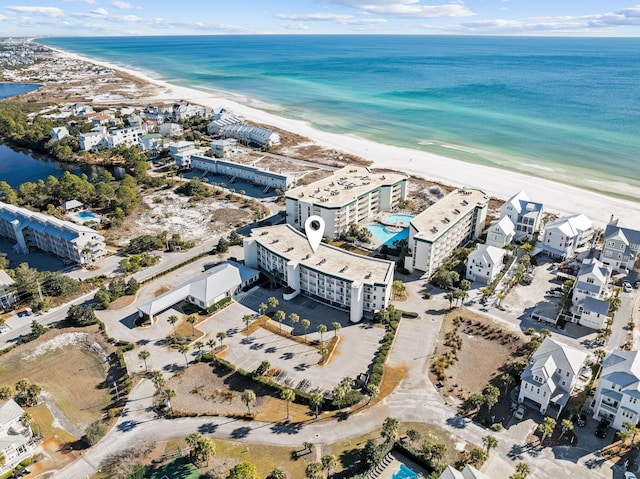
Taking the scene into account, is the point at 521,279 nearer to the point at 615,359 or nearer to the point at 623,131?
the point at 615,359

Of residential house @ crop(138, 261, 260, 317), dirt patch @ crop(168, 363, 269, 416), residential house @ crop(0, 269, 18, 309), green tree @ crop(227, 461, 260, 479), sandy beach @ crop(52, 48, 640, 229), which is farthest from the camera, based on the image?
sandy beach @ crop(52, 48, 640, 229)

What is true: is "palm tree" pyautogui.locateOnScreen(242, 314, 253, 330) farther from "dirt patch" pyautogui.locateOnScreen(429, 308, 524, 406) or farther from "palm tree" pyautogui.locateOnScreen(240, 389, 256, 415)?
"dirt patch" pyautogui.locateOnScreen(429, 308, 524, 406)

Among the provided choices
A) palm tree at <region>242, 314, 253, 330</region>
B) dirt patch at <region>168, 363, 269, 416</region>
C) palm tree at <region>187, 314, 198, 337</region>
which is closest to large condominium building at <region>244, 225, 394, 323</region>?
palm tree at <region>242, 314, 253, 330</region>

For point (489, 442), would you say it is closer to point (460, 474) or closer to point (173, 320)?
point (460, 474)

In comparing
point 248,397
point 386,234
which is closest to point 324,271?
point 248,397

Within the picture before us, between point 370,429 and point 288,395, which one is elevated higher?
point 288,395

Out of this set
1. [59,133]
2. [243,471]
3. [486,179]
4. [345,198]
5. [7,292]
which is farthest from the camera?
[59,133]
